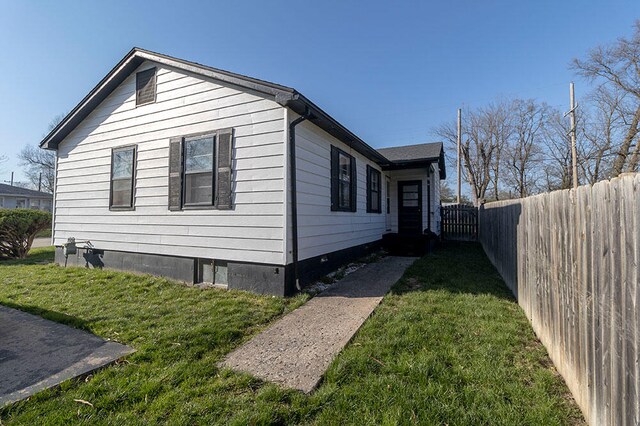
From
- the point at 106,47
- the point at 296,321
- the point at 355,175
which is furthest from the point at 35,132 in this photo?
the point at 296,321

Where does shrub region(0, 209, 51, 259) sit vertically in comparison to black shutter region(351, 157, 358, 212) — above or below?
below

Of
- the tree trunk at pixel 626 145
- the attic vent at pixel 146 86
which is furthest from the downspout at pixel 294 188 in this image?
the tree trunk at pixel 626 145

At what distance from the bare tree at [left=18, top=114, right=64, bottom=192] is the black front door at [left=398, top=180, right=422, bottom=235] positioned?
150 feet

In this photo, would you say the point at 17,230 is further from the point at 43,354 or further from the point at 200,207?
the point at 43,354

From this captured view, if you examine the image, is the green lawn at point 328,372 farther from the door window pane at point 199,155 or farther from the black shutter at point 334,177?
the black shutter at point 334,177

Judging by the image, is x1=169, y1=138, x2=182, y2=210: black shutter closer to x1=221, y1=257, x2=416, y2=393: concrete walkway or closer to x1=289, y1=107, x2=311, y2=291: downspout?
x1=289, y1=107, x2=311, y2=291: downspout

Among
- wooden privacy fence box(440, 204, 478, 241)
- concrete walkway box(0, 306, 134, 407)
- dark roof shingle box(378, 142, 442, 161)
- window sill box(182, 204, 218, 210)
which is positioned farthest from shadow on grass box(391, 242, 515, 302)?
wooden privacy fence box(440, 204, 478, 241)

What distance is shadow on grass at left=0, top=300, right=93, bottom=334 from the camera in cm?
356

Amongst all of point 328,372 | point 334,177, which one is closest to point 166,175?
point 334,177

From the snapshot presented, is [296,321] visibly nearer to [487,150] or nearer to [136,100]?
[136,100]

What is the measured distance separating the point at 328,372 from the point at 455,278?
423 centimetres

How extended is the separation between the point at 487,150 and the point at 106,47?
26.2 metres

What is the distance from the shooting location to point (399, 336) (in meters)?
3.14

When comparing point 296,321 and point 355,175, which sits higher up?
point 355,175
